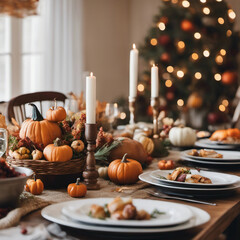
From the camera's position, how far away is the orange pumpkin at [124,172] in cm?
121

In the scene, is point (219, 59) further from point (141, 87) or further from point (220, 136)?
point (220, 136)

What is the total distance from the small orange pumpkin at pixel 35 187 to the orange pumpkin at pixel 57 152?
9 cm

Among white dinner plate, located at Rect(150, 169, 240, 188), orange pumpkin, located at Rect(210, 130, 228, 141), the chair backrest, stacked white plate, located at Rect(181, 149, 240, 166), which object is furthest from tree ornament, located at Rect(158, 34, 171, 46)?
white dinner plate, located at Rect(150, 169, 240, 188)

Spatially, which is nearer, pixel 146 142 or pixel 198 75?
pixel 146 142

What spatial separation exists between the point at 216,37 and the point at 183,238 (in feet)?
13.9

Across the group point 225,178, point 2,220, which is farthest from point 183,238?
point 225,178

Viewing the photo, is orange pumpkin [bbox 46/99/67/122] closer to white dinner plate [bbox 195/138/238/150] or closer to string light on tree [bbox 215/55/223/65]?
white dinner plate [bbox 195/138/238/150]

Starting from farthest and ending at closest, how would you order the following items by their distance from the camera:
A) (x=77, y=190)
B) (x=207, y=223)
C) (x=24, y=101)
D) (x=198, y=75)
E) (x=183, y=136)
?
(x=198, y=75) < (x=24, y=101) < (x=183, y=136) < (x=77, y=190) < (x=207, y=223)

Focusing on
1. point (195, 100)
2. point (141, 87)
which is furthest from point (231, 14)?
point (141, 87)

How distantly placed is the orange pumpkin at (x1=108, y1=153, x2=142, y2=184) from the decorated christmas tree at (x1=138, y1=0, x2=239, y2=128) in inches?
135

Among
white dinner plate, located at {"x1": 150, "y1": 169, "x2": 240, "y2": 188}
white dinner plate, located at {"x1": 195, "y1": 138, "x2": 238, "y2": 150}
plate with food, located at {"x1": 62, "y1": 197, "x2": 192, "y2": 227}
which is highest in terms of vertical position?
plate with food, located at {"x1": 62, "y1": 197, "x2": 192, "y2": 227}

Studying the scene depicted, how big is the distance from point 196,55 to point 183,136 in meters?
2.90

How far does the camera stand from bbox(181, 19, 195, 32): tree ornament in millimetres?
4637

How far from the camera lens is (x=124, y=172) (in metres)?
1.21
